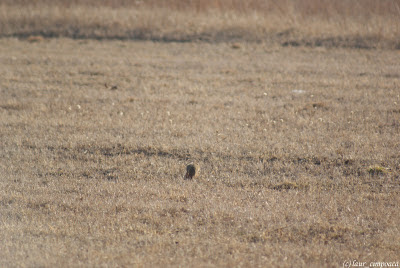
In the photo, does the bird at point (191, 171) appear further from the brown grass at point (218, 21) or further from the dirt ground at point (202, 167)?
the brown grass at point (218, 21)

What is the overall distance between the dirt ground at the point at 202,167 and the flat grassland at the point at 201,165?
0.05ft

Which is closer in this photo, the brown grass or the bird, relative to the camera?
the bird

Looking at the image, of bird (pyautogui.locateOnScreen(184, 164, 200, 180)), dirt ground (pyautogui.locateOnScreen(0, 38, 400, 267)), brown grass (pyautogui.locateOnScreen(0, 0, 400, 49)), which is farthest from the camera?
brown grass (pyautogui.locateOnScreen(0, 0, 400, 49))

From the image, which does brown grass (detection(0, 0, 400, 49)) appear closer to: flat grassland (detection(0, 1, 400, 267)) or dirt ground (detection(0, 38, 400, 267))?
flat grassland (detection(0, 1, 400, 267))

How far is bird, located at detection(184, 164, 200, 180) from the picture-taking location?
461 centimetres

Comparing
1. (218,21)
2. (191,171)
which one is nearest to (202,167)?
A: (191,171)

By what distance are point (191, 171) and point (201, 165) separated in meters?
0.35

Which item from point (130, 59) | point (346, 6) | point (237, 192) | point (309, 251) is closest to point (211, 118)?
point (237, 192)

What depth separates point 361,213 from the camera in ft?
12.8

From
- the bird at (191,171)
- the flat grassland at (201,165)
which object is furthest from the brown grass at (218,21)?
the bird at (191,171)

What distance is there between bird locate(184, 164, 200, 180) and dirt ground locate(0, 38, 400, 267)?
92 mm

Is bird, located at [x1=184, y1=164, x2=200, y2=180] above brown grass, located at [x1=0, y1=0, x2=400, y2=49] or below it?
below

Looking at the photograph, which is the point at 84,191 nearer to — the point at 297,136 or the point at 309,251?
the point at 309,251

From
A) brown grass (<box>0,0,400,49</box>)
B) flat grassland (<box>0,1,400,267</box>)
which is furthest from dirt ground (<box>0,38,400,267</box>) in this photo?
brown grass (<box>0,0,400,49</box>)
